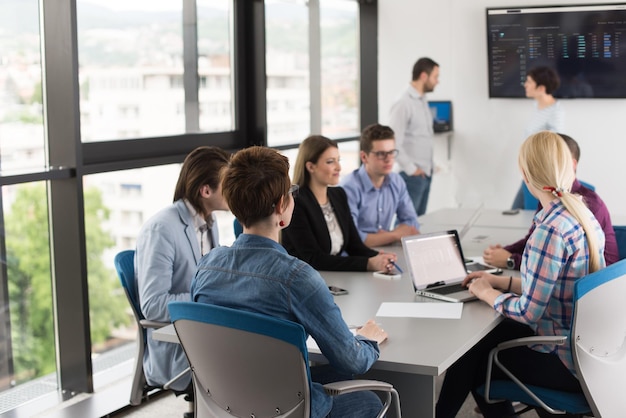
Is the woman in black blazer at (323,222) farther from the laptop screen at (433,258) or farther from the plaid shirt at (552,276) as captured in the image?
the plaid shirt at (552,276)

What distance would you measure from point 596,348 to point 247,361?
4.29 feet

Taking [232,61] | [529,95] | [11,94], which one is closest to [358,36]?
[529,95]

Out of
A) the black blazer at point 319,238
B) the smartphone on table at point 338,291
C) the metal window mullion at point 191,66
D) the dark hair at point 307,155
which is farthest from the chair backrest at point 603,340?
the metal window mullion at point 191,66

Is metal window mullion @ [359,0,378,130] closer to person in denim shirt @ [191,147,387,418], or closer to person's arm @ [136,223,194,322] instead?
person's arm @ [136,223,194,322]

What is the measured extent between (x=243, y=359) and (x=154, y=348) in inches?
43.9

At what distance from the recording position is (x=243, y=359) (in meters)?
2.22

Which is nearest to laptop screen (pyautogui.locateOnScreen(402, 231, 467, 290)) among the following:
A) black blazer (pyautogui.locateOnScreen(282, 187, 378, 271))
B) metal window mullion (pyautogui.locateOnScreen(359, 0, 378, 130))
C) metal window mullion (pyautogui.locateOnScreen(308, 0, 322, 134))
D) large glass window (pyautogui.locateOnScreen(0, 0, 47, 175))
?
black blazer (pyautogui.locateOnScreen(282, 187, 378, 271))

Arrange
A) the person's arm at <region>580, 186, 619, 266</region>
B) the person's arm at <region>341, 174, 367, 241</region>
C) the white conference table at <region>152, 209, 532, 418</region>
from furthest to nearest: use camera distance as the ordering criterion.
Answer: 1. the person's arm at <region>341, 174, 367, 241</region>
2. the person's arm at <region>580, 186, 619, 266</region>
3. the white conference table at <region>152, 209, 532, 418</region>

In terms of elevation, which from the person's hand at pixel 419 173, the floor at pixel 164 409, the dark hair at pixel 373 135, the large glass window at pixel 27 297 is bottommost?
the floor at pixel 164 409

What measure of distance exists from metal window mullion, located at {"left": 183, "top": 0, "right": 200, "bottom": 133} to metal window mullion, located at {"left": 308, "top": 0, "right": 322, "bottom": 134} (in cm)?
177

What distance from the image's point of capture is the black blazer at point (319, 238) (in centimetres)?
374

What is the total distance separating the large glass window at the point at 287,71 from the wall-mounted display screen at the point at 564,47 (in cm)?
189

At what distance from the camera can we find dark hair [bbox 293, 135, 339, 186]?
3959 millimetres

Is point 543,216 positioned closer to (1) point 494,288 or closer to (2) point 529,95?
(1) point 494,288
